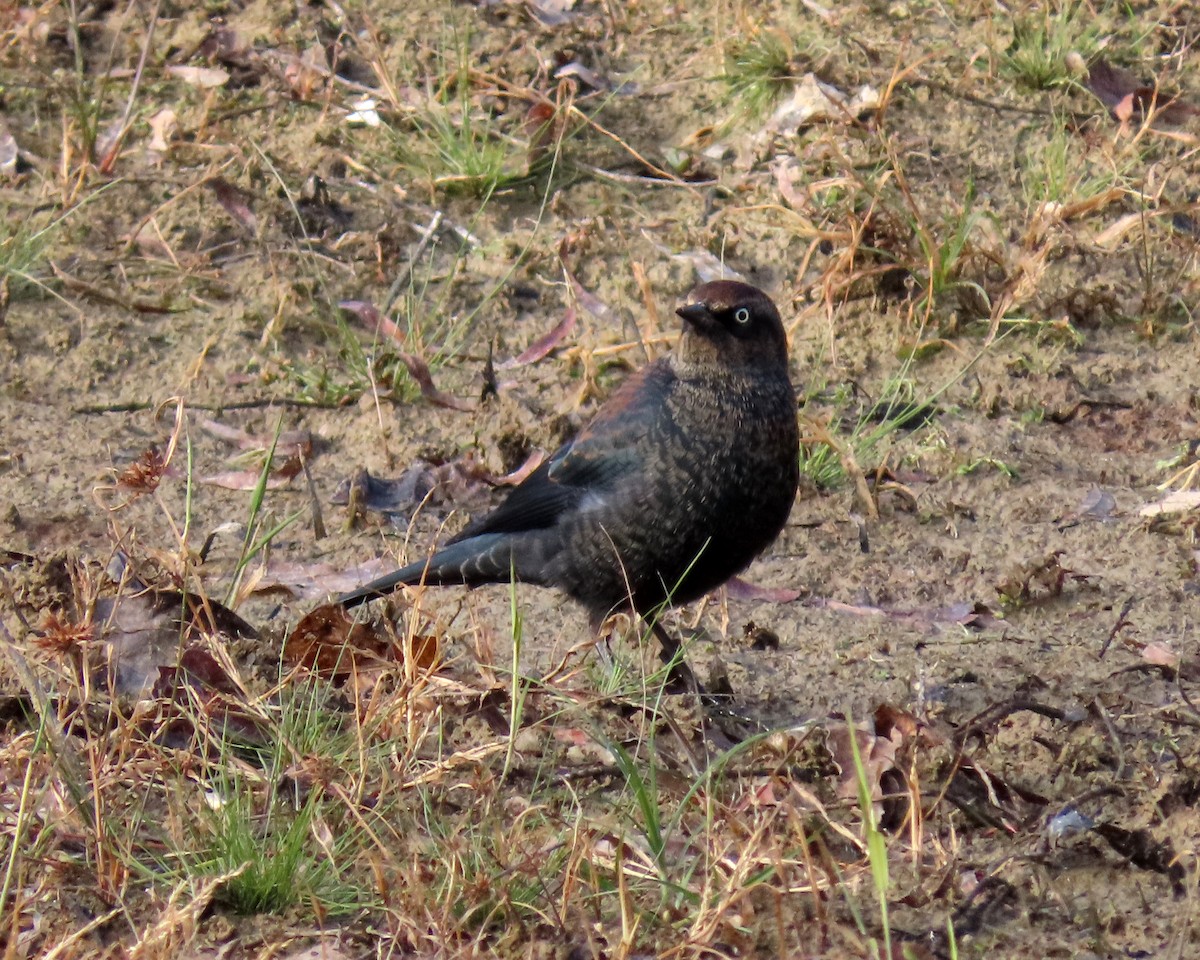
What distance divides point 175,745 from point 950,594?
2.37 metres

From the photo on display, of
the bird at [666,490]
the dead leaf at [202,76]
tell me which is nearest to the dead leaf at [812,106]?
the bird at [666,490]

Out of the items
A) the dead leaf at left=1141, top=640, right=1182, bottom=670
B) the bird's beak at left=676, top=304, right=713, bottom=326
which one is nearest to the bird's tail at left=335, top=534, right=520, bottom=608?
the bird's beak at left=676, top=304, right=713, bottom=326

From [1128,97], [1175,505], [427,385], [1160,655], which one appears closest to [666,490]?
[1160,655]

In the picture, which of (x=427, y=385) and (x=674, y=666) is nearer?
(x=674, y=666)

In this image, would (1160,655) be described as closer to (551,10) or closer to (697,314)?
(697,314)

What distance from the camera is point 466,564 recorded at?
15.6ft

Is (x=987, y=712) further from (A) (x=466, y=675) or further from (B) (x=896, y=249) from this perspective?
(B) (x=896, y=249)

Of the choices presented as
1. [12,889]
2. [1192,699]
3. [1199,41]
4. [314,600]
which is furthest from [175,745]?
[1199,41]

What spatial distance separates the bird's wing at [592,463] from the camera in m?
4.64

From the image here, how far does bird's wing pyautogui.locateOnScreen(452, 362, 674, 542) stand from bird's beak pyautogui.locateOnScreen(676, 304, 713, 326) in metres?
0.17

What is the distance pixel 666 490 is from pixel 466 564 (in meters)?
0.66

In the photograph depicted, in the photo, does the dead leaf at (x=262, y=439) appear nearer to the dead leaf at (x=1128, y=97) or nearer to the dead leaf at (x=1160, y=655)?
the dead leaf at (x=1160, y=655)

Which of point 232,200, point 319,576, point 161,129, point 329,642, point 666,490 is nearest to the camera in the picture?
point 329,642

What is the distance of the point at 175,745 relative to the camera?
389 centimetres
